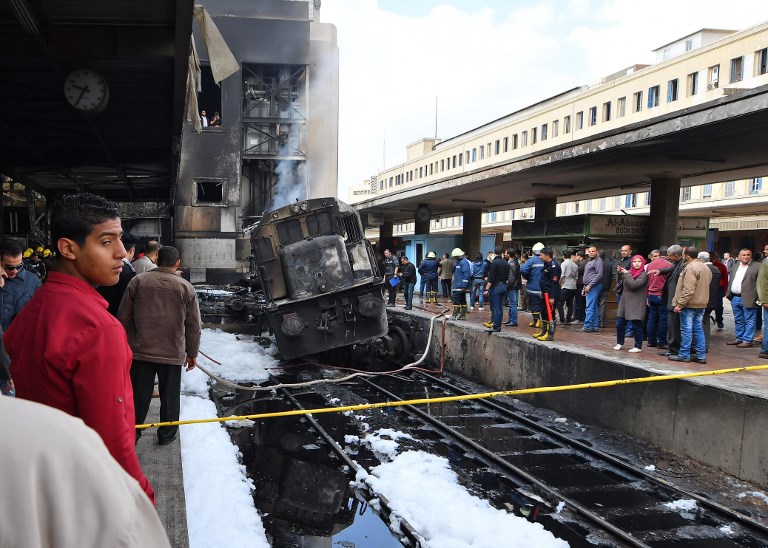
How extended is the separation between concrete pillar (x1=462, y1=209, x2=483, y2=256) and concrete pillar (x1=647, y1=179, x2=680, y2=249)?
27.7ft

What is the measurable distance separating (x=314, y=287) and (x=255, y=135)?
2011 centimetres

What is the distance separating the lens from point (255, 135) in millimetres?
29422

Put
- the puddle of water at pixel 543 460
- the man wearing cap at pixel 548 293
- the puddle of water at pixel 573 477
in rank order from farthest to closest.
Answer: the man wearing cap at pixel 548 293
the puddle of water at pixel 543 460
the puddle of water at pixel 573 477

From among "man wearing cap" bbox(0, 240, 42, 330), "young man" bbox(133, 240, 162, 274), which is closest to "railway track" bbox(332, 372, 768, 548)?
"young man" bbox(133, 240, 162, 274)

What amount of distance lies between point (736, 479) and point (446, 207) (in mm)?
18747

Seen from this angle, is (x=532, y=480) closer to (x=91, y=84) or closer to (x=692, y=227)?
(x=91, y=84)

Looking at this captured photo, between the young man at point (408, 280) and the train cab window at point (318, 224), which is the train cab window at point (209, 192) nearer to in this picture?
the young man at point (408, 280)

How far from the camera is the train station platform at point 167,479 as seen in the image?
3705 millimetres

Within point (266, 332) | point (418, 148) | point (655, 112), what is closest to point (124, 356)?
point (266, 332)

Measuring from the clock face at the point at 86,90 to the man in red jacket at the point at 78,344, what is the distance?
7.90 metres

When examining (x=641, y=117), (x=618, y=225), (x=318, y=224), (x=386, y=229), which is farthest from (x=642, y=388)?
(x=641, y=117)

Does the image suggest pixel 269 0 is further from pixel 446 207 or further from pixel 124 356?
pixel 124 356

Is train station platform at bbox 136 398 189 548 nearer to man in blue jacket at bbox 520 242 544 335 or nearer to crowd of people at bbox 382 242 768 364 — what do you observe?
crowd of people at bbox 382 242 768 364

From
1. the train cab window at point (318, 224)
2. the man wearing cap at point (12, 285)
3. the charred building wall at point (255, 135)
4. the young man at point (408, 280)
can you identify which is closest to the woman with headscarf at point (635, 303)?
the train cab window at point (318, 224)
